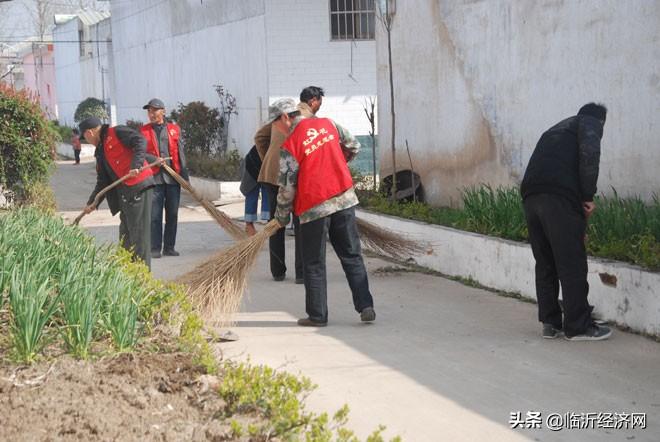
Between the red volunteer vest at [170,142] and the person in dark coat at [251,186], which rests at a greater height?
the red volunteer vest at [170,142]

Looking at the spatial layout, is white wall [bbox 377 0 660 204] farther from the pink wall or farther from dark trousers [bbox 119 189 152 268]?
the pink wall

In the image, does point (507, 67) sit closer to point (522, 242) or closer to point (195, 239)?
point (522, 242)

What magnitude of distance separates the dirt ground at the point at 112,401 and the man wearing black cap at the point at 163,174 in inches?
249

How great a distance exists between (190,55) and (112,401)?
21404 millimetres

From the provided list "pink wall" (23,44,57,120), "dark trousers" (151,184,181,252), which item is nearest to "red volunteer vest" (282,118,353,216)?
"dark trousers" (151,184,181,252)

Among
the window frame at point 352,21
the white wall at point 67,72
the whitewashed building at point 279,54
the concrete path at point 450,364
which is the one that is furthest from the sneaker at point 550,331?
the white wall at point 67,72

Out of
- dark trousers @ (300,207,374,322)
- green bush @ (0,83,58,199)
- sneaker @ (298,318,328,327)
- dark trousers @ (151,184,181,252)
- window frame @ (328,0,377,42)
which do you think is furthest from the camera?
window frame @ (328,0,377,42)

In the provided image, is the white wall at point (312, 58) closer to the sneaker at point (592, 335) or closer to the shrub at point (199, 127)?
the shrub at point (199, 127)

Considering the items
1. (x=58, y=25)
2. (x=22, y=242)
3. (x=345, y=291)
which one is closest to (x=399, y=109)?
(x=345, y=291)

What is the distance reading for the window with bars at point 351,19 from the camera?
19.9 metres

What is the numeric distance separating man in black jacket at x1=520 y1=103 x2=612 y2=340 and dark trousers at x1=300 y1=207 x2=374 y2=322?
1416mm

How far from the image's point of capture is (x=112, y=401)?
16.2 feet

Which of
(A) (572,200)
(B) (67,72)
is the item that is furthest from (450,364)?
(B) (67,72)

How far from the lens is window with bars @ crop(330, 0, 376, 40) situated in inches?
782
